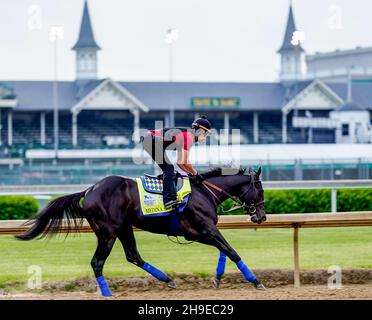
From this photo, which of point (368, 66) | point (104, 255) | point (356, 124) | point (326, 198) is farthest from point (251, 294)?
point (368, 66)

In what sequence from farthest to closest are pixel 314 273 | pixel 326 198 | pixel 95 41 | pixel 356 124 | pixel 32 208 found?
pixel 95 41 → pixel 356 124 → pixel 326 198 → pixel 32 208 → pixel 314 273

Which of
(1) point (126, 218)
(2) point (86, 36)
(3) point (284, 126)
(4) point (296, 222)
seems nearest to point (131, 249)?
(1) point (126, 218)

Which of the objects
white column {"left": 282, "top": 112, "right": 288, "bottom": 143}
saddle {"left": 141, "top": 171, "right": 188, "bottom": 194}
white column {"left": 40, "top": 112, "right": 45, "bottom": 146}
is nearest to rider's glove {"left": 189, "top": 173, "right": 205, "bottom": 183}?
saddle {"left": 141, "top": 171, "right": 188, "bottom": 194}

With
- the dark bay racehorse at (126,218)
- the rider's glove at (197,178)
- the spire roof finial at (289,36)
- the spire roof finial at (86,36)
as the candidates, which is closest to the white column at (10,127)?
the spire roof finial at (86,36)

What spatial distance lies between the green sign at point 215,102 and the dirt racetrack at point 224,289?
40109 mm

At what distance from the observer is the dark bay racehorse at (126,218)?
827 centimetres

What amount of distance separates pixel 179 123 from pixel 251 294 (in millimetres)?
43341

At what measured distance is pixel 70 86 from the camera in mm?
51688

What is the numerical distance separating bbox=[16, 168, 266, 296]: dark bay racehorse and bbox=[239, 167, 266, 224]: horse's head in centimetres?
1

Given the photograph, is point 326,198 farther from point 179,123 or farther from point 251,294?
point 179,123

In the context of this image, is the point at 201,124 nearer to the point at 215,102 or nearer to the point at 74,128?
the point at 74,128

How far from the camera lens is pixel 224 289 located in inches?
367

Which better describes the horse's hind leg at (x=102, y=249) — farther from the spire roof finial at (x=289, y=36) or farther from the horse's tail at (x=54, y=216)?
the spire roof finial at (x=289, y=36)

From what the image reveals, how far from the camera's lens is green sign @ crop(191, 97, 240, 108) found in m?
50.2
